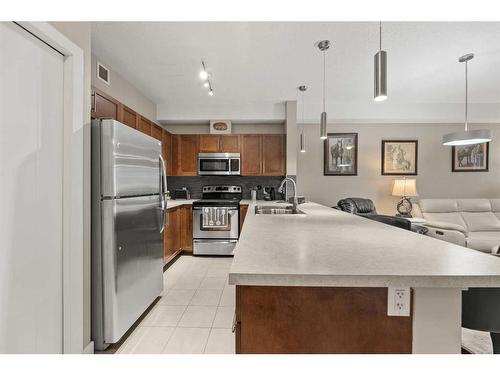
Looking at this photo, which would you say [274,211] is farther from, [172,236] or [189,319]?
[172,236]

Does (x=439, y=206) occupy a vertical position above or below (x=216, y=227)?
above

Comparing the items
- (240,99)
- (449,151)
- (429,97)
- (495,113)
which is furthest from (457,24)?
(495,113)

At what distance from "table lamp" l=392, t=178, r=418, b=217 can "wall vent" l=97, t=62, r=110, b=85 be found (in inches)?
182

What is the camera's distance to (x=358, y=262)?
0.90m

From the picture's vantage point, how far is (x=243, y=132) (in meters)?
4.97

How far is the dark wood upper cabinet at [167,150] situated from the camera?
439 centimetres

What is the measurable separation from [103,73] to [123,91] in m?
0.47

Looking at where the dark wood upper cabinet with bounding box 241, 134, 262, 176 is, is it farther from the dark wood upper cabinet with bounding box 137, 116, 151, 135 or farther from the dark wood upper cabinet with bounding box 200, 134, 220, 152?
the dark wood upper cabinet with bounding box 137, 116, 151, 135

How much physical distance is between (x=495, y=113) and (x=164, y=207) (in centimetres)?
593

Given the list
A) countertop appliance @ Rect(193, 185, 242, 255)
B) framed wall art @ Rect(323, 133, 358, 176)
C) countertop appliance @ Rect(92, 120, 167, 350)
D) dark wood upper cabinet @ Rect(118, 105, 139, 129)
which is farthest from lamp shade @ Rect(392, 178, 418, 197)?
dark wood upper cabinet @ Rect(118, 105, 139, 129)

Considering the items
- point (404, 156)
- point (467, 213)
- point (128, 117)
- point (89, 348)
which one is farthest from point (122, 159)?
point (467, 213)

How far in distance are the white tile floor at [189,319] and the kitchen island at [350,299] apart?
3.77 ft

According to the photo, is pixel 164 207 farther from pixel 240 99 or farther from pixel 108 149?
pixel 240 99

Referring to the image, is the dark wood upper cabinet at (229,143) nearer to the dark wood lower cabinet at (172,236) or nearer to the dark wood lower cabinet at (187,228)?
the dark wood lower cabinet at (187,228)
